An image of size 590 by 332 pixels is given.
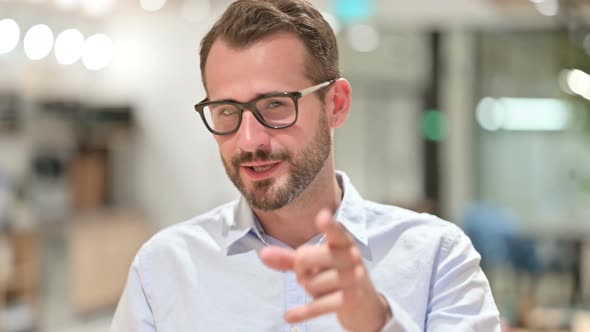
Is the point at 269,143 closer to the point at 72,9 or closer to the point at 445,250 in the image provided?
the point at 445,250

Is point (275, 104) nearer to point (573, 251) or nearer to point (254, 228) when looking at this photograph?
point (254, 228)

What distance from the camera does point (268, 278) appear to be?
144 centimetres

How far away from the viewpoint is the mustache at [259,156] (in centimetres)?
135

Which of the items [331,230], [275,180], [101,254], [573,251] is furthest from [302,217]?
[101,254]

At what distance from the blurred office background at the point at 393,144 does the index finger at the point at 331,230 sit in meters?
5.43

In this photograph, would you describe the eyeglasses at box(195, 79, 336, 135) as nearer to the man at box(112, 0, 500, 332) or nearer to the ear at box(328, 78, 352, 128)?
the man at box(112, 0, 500, 332)

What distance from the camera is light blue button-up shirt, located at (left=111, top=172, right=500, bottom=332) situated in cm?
139

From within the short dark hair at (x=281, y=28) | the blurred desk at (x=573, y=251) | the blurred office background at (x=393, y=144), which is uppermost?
the short dark hair at (x=281, y=28)

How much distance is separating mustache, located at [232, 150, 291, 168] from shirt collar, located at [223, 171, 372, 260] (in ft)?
0.51

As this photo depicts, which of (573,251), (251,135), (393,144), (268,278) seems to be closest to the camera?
(251,135)

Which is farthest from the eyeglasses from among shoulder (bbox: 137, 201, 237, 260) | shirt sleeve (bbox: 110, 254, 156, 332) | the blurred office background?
the blurred office background

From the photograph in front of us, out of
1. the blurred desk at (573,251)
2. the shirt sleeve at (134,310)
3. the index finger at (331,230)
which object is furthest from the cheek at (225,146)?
the blurred desk at (573,251)

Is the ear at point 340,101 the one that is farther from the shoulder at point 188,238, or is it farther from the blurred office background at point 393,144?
the blurred office background at point 393,144

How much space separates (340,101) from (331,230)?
0.57m
